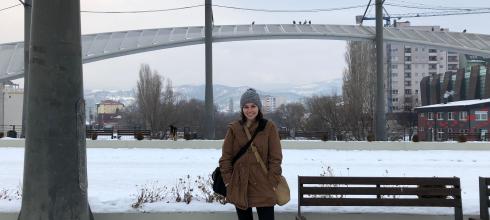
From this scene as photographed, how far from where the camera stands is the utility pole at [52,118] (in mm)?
5855

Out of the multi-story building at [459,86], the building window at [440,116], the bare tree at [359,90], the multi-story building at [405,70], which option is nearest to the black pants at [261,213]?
the bare tree at [359,90]

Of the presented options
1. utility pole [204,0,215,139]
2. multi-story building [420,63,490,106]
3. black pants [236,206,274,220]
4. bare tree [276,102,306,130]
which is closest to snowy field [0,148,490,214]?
black pants [236,206,274,220]

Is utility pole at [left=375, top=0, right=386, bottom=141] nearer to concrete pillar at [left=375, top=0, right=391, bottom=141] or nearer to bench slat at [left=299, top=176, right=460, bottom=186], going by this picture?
concrete pillar at [left=375, top=0, right=391, bottom=141]

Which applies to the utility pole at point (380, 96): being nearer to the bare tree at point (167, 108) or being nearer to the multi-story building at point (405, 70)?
the bare tree at point (167, 108)

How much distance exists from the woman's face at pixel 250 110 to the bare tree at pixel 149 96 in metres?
61.6

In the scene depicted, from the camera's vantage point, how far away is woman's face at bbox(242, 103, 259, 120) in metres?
5.07

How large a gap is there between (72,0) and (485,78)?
98.9m

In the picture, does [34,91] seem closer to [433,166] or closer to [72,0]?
[72,0]

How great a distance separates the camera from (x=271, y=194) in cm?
505

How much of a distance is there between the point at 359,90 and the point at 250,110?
47.6 m

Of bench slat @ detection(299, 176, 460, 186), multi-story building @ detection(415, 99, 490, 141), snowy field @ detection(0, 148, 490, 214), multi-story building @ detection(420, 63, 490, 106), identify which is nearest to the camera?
bench slat @ detection(299, 176, 460, 186)

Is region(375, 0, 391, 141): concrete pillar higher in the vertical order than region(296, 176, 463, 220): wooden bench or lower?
higher

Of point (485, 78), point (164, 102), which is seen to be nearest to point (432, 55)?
point (485, 78)

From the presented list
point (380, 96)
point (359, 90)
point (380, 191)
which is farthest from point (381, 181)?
point (359, 90)
